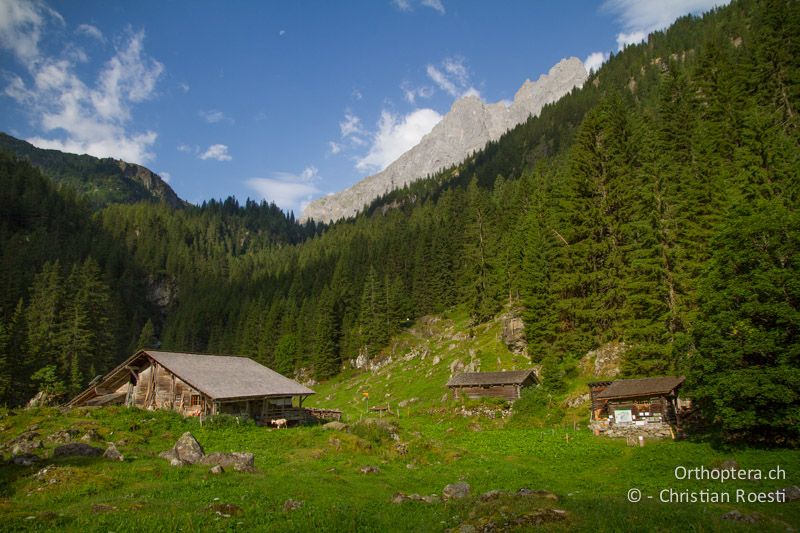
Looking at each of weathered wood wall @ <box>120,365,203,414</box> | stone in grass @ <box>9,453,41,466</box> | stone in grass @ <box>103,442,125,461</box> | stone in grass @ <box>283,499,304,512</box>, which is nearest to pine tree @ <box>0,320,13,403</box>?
weathered wood wall @ <box>120,365,203,414</box>

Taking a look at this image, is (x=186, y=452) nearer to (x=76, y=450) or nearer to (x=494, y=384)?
(x=76, y=450)

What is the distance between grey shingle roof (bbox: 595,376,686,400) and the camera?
111ft

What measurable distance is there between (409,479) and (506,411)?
88.1 feet

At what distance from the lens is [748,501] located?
17781mm

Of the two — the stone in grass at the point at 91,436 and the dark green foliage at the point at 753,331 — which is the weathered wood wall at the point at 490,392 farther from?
the stone in grass at the point at 91,436

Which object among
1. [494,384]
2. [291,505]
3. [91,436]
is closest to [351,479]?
[291,505]

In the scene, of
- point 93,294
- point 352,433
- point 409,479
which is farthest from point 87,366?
point 409,479

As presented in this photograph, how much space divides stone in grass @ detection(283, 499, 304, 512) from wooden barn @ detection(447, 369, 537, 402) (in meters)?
37.6

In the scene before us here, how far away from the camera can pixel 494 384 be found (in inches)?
2030

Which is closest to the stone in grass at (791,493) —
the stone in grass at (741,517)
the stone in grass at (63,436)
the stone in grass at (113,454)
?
the stone in grass at (741,517)

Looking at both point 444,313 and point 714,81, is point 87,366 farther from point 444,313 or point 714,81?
point 714,81

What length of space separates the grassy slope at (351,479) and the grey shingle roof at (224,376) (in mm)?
3801

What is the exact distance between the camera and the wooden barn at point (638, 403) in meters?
33.9

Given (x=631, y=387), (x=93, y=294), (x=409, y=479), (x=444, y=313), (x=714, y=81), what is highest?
(x=714, y=81)
